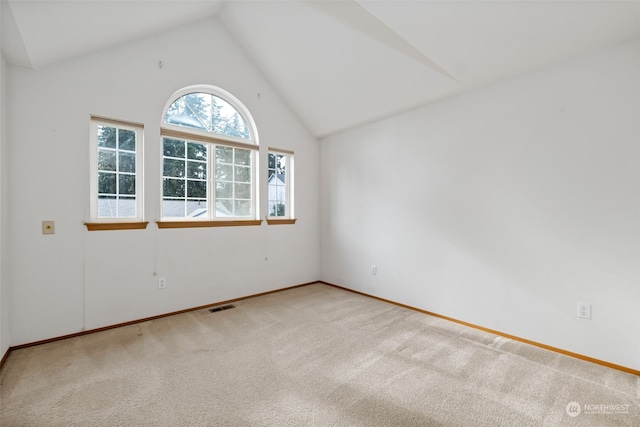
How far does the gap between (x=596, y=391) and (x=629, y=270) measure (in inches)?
36.1

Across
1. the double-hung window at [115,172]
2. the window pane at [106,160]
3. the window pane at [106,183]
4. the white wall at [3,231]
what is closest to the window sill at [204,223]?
the double-hung window at [115,172]

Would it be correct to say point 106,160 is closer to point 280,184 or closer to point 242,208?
point 242,208

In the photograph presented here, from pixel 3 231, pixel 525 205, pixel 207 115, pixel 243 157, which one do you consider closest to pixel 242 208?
pixel 243 157

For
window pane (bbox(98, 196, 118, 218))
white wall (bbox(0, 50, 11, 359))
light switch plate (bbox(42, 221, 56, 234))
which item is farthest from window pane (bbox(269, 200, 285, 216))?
white wall (bbox(0, 50, 11, 359))

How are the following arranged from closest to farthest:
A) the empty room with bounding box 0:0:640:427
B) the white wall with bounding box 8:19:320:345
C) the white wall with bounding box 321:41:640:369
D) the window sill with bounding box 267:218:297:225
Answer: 1. the empty room with bounding box 0:0:640:427
2. the white wall with bounding box 321:41:640:369
3. the white wall with bounding box 8:19:320:345
4. the window sill with bounding box 267:218:297:225

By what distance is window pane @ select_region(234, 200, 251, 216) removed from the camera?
3932mm

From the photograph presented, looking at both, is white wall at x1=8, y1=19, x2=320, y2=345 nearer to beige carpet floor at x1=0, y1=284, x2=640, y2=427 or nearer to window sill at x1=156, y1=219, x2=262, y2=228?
window sill at x1=156, y1=219, x2=262, y2=228

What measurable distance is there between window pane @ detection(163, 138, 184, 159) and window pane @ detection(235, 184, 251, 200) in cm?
80

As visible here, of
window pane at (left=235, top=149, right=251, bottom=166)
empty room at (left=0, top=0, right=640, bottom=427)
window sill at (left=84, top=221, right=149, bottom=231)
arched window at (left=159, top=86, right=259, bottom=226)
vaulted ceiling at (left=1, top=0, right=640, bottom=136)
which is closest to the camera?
empty room at (left=0, top=0, right=640, bottom=427)

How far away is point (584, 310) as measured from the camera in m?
2.31

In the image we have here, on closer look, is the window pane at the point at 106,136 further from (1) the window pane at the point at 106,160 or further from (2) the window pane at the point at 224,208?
(2) the window pane at the point at 224,208

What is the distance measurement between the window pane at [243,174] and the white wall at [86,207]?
0.30m

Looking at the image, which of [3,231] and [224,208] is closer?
[3,231]

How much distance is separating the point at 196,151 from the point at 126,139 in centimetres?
73
